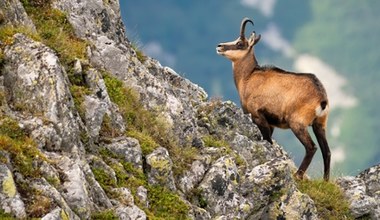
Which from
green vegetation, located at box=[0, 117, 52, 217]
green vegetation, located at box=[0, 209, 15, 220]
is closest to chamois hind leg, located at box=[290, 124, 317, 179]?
green vegetation, located at box=[0, 117, 52, 217]

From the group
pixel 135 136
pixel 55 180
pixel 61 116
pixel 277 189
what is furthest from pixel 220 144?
pixel 55 180

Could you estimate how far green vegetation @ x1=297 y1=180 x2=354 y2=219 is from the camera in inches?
652

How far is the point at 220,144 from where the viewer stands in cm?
1558

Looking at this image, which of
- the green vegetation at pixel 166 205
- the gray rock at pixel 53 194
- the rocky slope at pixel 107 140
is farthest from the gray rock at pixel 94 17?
the gray rock at pixel 53 194

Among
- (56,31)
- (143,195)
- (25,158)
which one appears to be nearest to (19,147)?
(25,158)

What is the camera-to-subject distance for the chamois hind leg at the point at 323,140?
→ 18773 mm

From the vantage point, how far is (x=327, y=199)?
16.9 metres

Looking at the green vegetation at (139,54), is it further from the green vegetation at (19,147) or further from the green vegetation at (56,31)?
the green vegetation at (19,147)

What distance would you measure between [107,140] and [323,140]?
8614 millimetres

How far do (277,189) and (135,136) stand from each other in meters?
3.55

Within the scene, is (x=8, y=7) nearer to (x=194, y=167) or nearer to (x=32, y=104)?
(x=32, y=104)

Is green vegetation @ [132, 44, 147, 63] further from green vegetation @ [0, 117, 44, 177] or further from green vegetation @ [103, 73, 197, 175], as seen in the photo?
green vegetation @ [0, 117, 44, 177]

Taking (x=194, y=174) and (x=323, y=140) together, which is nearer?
(x=194, y=174)

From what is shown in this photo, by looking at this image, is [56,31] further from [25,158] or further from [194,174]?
[25,158]
